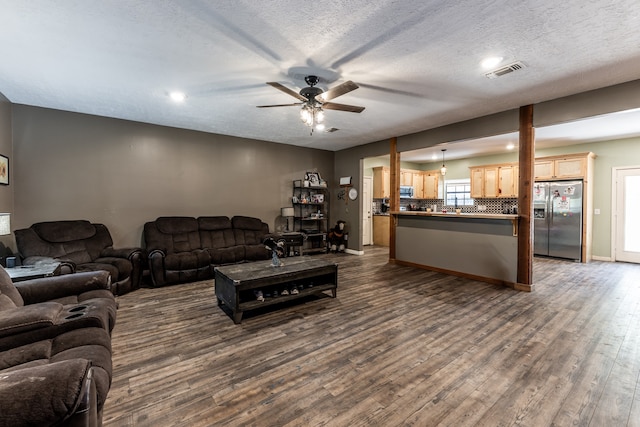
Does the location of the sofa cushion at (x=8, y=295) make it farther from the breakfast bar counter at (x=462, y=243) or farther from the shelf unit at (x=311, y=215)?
the breakfast bar counter at (x=462, y=243)

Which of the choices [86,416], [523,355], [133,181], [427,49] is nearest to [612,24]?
[427,49]

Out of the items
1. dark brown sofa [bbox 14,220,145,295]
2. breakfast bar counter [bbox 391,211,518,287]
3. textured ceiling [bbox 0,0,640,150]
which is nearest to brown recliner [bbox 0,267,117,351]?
dark brown sofa [bbox 14,220,145,295]

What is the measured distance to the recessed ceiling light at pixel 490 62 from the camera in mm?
2791

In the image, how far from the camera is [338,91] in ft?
9.73

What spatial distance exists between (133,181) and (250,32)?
395 centimetres

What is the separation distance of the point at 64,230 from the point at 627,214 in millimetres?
10642

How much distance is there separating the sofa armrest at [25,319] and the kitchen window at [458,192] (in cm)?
926

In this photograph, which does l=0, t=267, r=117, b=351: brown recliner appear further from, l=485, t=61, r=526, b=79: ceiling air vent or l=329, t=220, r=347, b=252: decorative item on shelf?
l=329, t=220, r=347, b=252: decorative item on shelf

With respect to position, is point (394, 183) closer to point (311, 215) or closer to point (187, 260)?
point (311, 215)

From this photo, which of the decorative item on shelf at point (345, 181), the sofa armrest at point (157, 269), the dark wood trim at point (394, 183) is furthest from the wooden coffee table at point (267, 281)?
the decorative item on shelf at point (345, 181)

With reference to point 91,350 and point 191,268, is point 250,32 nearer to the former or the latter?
point 91,350

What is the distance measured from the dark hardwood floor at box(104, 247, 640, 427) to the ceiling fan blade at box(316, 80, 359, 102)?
2.46 metres

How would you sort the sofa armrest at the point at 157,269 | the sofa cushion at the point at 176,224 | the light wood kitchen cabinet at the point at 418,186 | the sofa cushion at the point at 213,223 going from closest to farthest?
the sofa armrest at the point at 157,269
the sofa cushion at the point at 176,224
the sofa cushion at the point at 213,223
the light wood kitchen cabinet at the point at 418,186

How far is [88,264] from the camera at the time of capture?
375 cm
